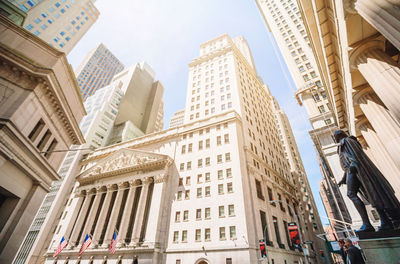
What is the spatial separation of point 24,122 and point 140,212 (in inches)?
961

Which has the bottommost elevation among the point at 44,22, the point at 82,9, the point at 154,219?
the point at 154,219

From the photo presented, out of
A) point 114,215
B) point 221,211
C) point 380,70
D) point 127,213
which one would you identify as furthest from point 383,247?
point 114,215

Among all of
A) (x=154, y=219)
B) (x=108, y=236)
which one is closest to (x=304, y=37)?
(x=154, y=219)

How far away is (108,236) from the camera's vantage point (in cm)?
3534

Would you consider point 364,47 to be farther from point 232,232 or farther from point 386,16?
point 232,232

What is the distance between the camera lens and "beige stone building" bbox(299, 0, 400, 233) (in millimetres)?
7018

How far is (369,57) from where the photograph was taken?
9391mm

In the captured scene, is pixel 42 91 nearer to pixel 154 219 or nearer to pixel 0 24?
pixel 0 24

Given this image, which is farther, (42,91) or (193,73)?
(193,73)

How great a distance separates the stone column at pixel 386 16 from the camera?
244 inches

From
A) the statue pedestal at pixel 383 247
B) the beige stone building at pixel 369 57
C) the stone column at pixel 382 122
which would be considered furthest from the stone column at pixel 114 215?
the stone column at pixel 382 122

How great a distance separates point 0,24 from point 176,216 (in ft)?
104

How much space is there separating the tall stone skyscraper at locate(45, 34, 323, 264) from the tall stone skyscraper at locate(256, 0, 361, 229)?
34.5ft

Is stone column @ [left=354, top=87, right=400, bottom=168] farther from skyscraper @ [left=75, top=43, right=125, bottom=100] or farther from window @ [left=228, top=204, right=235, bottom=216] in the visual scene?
skyscraper @ [left=75, top=43, right=125, bottom=100]
